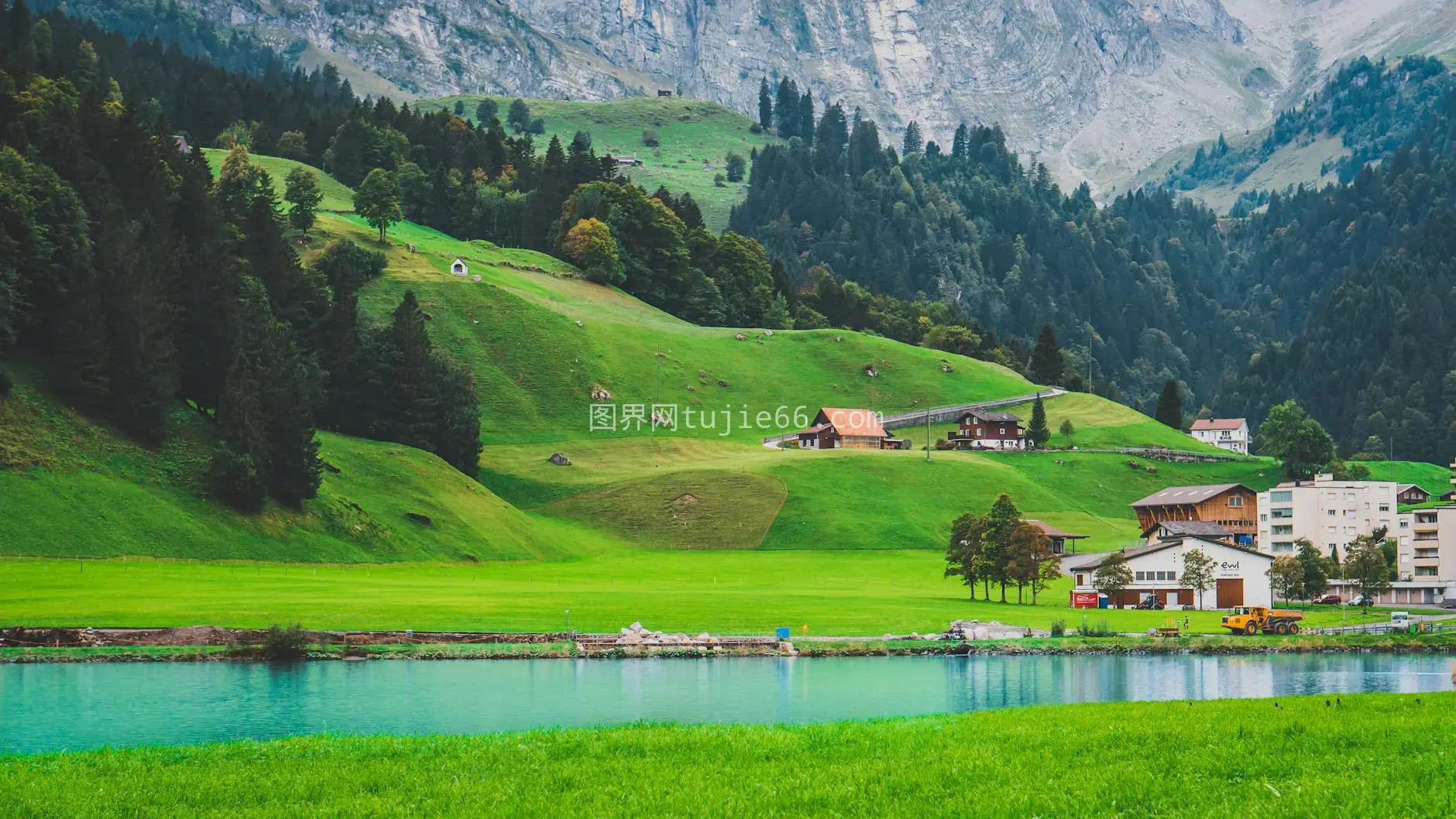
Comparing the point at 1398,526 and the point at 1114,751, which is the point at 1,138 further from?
the point at 1398,526

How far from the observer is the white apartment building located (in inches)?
5143

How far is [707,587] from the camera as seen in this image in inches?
3679

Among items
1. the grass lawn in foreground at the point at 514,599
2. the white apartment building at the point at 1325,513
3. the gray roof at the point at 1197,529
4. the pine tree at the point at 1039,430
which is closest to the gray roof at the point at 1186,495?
the white apartment building at the point at 1325,513

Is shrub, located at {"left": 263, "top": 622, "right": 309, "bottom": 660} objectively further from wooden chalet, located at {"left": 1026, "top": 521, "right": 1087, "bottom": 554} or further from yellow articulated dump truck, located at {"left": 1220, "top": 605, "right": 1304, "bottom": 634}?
wooden chalet, located at {"left": 1026, "top": 521, "right": 1087, "bottom": 554}

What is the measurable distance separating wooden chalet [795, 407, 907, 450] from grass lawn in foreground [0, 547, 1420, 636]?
6040 centimetres

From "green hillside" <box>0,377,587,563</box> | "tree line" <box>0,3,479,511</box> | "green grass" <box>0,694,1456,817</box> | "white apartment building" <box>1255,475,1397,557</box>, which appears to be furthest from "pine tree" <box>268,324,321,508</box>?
"white apartment building" <box>1255,475,1397,557</box>

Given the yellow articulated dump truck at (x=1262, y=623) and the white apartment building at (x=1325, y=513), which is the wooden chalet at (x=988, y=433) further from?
the yellow articulated dump truck at (x=1262, y=623)

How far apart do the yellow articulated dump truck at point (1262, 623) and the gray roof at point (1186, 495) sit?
2129 inches

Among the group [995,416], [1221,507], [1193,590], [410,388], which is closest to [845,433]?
[995,416]

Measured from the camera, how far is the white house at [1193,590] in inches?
3878

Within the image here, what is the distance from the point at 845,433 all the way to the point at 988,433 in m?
19.9

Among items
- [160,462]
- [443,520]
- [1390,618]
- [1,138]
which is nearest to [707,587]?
[443,520]

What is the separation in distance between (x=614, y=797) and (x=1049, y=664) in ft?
146

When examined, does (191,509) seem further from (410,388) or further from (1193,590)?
(1193,590)
